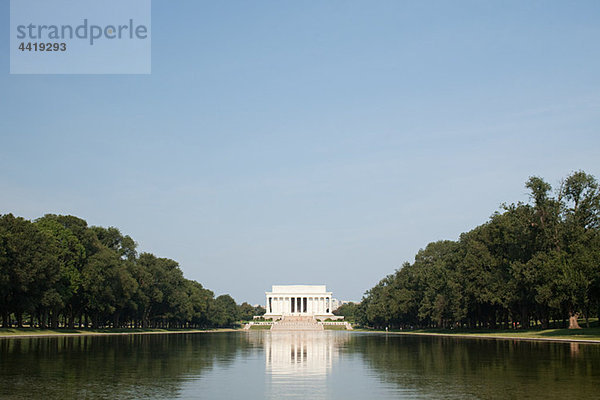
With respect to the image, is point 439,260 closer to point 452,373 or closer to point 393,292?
point 393,292

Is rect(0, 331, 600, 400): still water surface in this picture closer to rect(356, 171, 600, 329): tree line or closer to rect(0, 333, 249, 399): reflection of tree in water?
rect(0, 333, 249, 399): reflection of tree in water

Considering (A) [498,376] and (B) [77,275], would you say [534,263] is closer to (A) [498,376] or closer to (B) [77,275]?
(A) [498,376]

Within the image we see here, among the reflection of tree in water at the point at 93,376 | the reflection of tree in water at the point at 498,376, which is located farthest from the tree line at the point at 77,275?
the reflection of tree in water at the point at 498,376

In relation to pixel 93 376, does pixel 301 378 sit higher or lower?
lower

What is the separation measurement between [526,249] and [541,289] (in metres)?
11.0

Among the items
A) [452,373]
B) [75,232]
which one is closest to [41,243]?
[75,232]

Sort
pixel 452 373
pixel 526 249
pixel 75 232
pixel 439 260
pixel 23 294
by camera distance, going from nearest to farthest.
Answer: pixel 452 373 < pixel 23 294 < pixel 526 249 < pixel 75 232 < pixel 439 260

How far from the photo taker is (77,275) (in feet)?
250

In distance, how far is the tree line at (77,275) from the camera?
64.4 meters

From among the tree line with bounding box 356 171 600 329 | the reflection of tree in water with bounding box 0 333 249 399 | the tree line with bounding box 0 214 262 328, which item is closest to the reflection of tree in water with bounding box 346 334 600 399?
the reflection of tree in water with bounding box 0 333 249 399

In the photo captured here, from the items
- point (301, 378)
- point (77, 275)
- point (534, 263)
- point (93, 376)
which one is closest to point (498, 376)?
point (301, 378)

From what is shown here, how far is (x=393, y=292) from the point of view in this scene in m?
120

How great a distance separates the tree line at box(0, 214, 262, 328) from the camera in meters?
64.4

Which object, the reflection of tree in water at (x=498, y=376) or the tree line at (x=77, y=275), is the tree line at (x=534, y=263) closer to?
the reflection of tree in water at (x=498, y=376)
